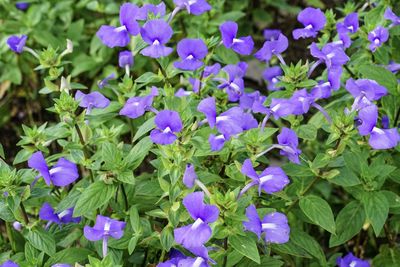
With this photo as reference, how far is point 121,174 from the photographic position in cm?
202

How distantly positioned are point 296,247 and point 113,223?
0.61 metres

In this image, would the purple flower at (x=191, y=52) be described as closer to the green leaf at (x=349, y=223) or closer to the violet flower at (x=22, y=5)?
the green leaf at (x=349, y=223)

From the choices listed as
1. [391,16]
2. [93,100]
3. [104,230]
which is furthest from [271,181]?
[391,16]

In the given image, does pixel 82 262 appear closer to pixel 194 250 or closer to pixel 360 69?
pixel 194 250

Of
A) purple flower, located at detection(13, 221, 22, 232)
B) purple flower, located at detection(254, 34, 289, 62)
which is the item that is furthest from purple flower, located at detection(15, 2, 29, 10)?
purple flower, located at detection(254, 34, 289, 62)

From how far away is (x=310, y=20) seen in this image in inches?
90.6

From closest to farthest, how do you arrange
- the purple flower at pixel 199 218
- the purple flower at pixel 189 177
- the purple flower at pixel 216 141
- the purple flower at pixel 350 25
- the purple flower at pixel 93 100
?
the purple flower at pixel 199 218 → the purple flower at pixel 189 177 → the purple flower at pixel 216 141 → the purple flower at pixel 93 100 → the purple flower at pixel 350 25

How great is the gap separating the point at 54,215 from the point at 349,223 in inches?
37.4

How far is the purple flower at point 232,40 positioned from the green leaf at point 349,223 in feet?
2.04

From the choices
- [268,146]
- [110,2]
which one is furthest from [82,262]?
[110,2]

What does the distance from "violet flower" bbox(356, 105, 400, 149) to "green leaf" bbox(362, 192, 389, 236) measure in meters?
0.23

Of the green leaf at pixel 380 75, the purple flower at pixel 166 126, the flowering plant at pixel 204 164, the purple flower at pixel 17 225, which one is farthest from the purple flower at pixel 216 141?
the purple flower at pixel 17 225

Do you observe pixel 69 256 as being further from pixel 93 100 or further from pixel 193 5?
pixel 193 5

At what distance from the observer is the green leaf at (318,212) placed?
2.07m
